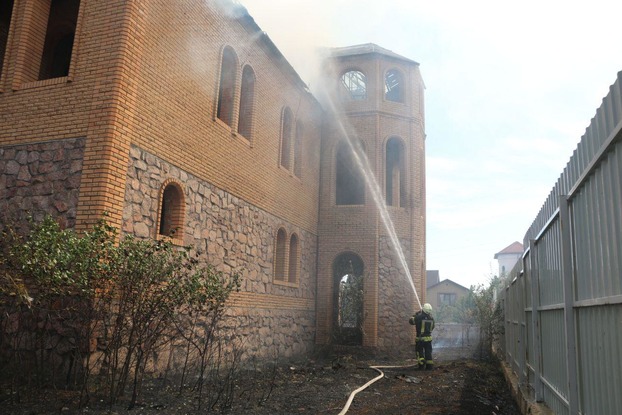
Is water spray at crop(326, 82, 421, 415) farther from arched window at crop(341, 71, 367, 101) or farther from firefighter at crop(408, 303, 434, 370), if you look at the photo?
firefighter at crop(408, 303, 434, 370)

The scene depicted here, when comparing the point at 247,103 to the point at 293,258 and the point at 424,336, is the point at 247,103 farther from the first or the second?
the point at 424,336

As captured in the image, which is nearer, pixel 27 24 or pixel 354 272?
pixel 27 24

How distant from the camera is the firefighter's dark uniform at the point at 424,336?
13777 mm

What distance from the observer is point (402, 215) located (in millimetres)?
19125

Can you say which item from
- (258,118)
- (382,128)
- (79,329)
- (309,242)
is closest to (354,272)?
(309,242)

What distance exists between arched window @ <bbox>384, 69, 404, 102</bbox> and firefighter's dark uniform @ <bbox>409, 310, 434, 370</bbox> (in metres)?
9.30

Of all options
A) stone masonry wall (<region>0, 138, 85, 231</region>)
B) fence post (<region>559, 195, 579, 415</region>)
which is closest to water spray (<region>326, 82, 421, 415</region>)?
stone masonry wall (<region>0, 138, 85, 231</region>)

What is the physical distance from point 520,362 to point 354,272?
10453mm

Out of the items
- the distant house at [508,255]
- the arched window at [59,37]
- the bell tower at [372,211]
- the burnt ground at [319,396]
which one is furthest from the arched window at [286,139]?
the distant house at [508,255]

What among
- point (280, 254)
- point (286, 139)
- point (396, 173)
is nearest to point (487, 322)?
→ point (396, 173)

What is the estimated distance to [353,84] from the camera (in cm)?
2214

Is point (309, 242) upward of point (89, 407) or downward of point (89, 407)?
upward

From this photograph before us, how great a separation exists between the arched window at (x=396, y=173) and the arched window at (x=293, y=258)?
4.30m

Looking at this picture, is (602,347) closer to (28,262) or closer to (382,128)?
(28,262)
